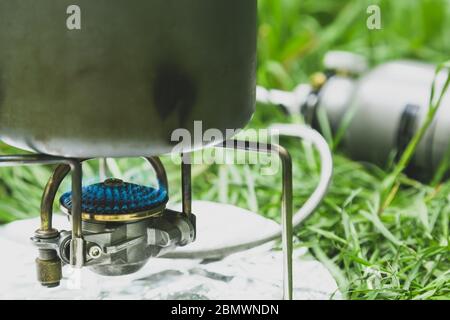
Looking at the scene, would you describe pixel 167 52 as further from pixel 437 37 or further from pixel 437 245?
pixel 437 37

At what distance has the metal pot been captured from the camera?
85 centimetres

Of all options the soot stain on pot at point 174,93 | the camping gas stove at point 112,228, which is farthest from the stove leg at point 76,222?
the soot stain on pot at point 174,93

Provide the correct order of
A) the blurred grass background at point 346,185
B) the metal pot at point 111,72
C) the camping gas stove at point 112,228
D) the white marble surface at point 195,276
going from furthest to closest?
the blurred grass background at point 346,185 → the white marble surface at point 195,276 → the camping gas stove at point 112,228 → the metal pot at point 111,72

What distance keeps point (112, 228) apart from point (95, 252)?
0.04 metres

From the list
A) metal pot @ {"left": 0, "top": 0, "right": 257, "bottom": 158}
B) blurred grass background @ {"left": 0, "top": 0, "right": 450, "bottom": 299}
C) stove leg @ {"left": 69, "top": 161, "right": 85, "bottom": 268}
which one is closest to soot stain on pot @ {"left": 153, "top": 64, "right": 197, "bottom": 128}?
metal pot @ {"left": 0, "top": 0, "right": 257, "bottom": 158}

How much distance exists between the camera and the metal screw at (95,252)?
100cm

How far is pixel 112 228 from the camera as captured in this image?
1033 mm

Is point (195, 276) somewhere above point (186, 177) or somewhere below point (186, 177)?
below

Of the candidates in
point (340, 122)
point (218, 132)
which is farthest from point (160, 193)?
point (340, 122)

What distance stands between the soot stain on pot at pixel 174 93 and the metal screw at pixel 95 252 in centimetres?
22

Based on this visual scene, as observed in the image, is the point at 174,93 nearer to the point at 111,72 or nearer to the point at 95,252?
the point at 111,72

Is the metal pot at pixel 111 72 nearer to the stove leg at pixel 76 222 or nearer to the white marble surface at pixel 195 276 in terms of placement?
the stove leg at pixel 76 222

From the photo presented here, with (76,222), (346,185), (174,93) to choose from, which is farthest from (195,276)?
(346,185)

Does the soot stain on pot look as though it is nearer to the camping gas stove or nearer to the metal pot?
the metal pot
